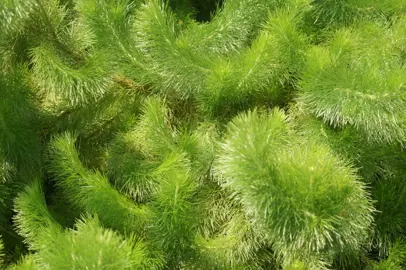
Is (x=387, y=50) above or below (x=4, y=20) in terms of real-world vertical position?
below

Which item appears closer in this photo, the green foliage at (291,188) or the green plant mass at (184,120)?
the green foliage at (291,188)

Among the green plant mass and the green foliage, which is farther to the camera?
the green plant mass

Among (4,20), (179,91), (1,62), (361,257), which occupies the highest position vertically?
(4,20)

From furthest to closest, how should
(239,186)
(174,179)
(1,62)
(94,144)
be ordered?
1. (94,144)
2. (1,62)
3. (174,179)
4. (239,186)

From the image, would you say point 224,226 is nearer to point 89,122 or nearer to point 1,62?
point 89,122

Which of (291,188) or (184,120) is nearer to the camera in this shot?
(291,188)

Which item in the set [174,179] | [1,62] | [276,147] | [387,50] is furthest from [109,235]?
[387,50]

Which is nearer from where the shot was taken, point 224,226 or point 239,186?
point 239,186

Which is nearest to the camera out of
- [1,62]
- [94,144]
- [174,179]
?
[174,179]
